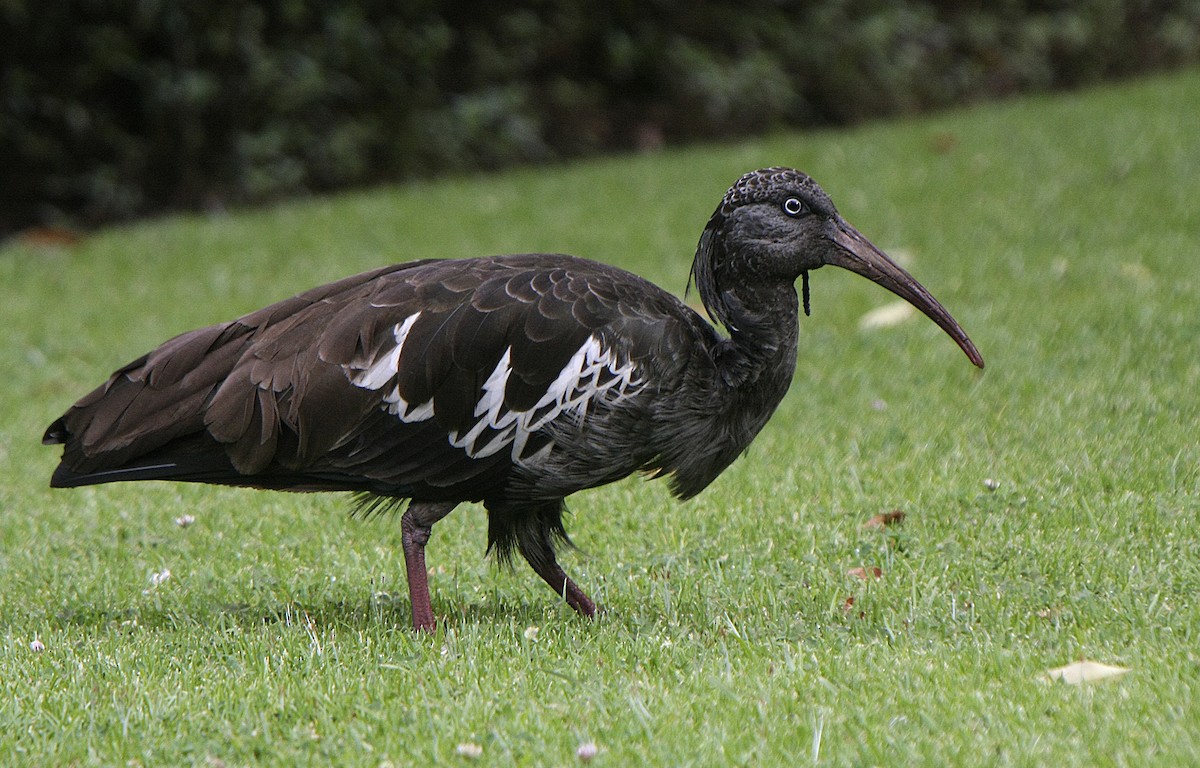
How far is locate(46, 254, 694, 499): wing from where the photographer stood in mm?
4375

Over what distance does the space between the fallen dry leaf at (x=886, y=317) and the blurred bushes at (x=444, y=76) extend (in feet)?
18.3

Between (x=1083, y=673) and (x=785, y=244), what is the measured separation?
1.53 meters

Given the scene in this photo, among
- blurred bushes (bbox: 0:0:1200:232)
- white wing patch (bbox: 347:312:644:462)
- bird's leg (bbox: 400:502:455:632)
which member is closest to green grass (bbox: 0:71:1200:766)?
bird's leg (bbox: 400:502:455:632)

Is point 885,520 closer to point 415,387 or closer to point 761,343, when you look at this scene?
point 761,343

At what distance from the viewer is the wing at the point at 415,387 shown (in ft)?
14.4

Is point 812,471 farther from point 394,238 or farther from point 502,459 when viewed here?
point 394,238

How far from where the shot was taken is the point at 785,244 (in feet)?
14.8

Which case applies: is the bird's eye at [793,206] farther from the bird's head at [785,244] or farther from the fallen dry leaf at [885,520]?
the fallen dry leaf at [885,520]

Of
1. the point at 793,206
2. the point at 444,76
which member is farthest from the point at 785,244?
the point at 444,76

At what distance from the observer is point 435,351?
440 cm

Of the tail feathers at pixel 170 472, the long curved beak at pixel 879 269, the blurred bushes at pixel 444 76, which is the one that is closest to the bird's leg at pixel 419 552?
the tail feathers at pixel 170 472

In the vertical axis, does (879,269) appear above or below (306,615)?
above

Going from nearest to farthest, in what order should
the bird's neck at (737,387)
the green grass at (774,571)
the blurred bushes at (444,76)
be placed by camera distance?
1. the green grass at (774,571)
2. the bird's neck at (737,387)
3. the blurred bushes at (444,76)

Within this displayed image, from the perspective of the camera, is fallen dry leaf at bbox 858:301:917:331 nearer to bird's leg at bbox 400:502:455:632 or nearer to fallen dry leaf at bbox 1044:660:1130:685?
bird's leg at bbox 400:502:455:632
